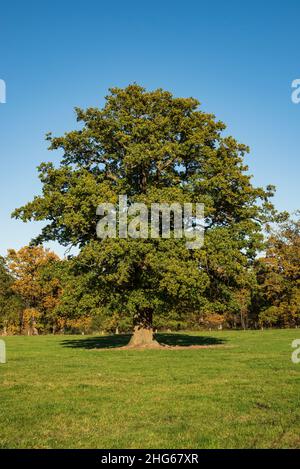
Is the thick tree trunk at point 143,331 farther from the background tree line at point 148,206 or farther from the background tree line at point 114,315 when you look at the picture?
the background tree line at point 114,315

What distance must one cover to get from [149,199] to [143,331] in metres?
10.5

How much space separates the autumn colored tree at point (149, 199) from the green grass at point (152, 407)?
9035 mm

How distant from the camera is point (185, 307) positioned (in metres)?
34.8

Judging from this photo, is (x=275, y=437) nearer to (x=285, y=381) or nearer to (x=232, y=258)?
(x=285, y=381)

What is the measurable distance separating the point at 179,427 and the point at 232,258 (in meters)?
21.4

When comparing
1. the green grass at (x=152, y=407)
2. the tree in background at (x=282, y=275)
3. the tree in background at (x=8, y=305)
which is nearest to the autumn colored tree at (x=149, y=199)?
the green grass at (x=152, y=407)

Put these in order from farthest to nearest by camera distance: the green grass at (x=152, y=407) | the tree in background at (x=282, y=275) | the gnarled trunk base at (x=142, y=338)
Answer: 1. the tree in background at (x=282, y=275)
2. the gnarled trunk base at (x=142, y=338)
3. the green grass at (x=152, y=407)

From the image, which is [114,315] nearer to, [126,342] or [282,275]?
[126,342]

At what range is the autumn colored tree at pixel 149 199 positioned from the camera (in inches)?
Answer: 1108

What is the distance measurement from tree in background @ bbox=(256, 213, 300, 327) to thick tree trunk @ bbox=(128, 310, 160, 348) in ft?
139

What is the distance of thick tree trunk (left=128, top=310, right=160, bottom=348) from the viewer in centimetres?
3288

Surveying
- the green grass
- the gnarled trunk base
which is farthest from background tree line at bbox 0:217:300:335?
the green grass

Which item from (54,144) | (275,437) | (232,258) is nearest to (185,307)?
(232,258)

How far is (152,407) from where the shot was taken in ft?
37.1
